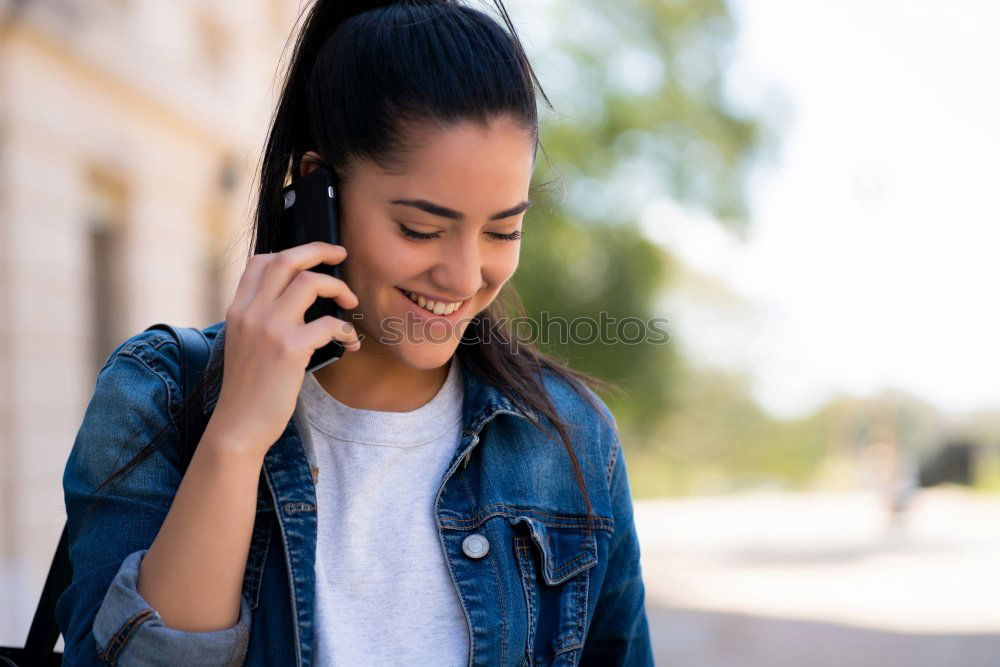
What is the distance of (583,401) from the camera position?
1991 millimetres

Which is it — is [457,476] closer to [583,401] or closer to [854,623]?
[583,401]

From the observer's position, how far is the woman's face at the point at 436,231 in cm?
164

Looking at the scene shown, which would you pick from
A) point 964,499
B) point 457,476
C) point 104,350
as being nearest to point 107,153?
point 104,350

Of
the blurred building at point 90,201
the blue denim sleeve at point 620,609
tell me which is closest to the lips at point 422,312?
the blue denim sleeve at point 620,609

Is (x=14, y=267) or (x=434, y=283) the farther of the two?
(x=14, y=267)

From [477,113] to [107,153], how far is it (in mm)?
7825

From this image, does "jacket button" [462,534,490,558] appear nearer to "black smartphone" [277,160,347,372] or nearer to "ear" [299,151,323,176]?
"black smartphone" [277,160,347,372]

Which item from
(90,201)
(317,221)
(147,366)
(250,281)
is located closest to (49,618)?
(147,366)

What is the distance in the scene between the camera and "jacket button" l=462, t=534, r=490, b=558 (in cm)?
171

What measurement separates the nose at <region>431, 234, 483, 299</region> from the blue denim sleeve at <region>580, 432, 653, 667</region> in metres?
0.52

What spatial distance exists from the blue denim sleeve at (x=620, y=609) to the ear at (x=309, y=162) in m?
0.82

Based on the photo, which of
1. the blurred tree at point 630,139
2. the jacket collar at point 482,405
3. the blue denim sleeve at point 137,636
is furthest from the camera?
the blurred tree at point 630,139

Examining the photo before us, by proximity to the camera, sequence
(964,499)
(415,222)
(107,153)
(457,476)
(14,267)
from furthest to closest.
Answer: (964,499)
(107,153)
(14,267)
(457,476)
(415,222)

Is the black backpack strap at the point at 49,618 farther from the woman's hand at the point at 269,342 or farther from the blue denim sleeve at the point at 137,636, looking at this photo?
the woman's hand at the point at 269,342
